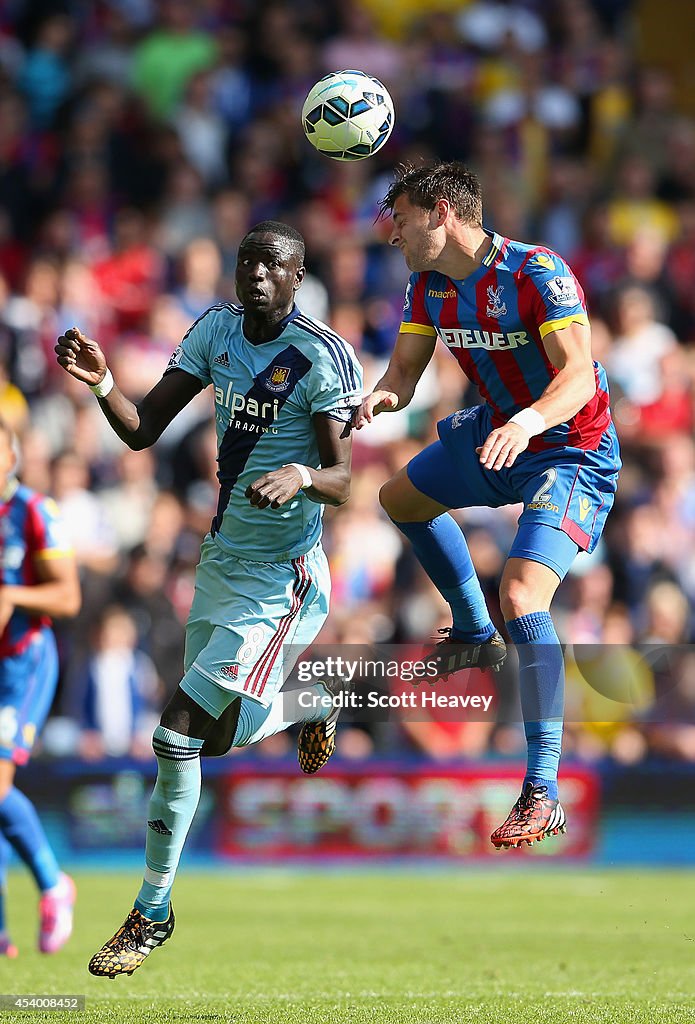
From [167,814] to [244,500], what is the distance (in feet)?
5.02

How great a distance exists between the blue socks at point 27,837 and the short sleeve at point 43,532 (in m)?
1.44

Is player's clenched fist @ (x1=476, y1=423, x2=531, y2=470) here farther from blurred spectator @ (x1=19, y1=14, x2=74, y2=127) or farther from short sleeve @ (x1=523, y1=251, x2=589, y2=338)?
blurred spectator @ (x1=19, y1=14, x2=74, y2=127)

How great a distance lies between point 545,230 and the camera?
17141 millimetres

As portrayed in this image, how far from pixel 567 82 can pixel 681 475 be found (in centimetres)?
555

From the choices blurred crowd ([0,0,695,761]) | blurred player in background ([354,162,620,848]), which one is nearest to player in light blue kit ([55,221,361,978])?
blurred player in background ([354,162,620,848])

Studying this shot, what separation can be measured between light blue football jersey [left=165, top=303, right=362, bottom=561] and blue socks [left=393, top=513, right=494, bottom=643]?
2.44 feet

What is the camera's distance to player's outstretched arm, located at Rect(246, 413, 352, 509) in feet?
23.0

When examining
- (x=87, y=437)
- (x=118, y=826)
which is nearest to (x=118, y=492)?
(x=87, y=437)

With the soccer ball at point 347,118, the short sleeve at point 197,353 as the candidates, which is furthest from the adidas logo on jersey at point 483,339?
the short sleeve at point 197,353

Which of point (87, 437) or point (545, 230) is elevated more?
point (545, 230)

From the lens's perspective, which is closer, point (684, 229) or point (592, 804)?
point (592, 804)

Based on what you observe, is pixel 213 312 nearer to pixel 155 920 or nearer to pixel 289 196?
pixel 155 920

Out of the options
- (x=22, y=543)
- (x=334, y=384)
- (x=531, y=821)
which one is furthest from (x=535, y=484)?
(x=22, y=543)

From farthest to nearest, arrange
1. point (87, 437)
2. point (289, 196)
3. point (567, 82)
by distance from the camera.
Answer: point (567, 82), point (289, 196), point (87, 437)
